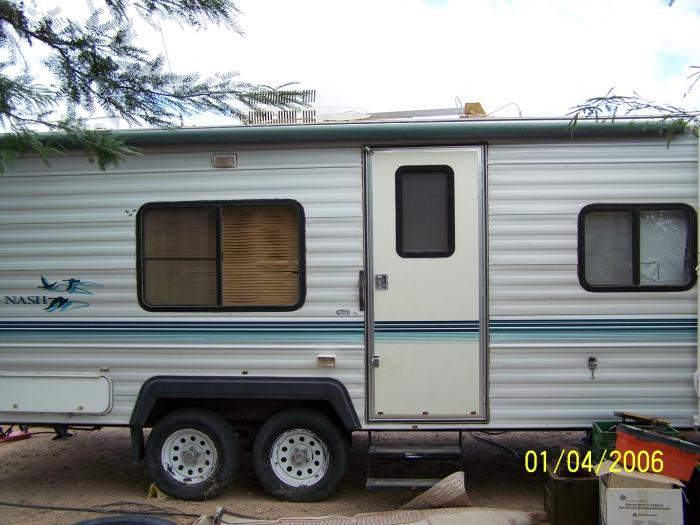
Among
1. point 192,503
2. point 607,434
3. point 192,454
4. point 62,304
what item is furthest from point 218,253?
point 607,434

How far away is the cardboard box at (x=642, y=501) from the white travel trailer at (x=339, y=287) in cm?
80

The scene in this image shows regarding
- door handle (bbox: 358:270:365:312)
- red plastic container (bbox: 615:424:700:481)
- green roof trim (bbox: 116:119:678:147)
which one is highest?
green roof trim (bbox: 116:119:678:147)

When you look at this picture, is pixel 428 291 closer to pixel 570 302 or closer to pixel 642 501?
pixel 570 302

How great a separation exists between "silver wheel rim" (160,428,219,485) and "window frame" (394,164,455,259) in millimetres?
2126

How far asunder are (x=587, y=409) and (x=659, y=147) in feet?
6.52

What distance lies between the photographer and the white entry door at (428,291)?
200 inches

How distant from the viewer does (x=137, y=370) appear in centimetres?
530

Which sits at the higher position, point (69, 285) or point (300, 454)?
point (69, 285)

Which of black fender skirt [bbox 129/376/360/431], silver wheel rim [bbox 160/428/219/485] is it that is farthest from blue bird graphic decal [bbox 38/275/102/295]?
silver wheel rim [bbox 160/428/219/485]

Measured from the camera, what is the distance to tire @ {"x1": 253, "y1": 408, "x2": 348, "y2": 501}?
17.1ft

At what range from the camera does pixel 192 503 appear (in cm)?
527

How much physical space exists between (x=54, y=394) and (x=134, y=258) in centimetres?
122

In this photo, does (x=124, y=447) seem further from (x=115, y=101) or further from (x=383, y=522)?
(x=115, y=101)

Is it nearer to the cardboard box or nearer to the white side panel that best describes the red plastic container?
the cardboard box
